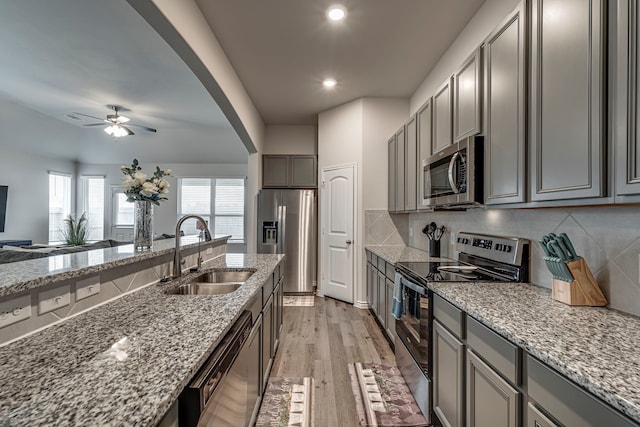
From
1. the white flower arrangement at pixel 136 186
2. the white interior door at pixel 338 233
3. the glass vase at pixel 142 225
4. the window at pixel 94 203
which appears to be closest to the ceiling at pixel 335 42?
the white interior door at pixel 338 233

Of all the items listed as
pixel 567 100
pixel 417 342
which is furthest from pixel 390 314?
pixel 567 100

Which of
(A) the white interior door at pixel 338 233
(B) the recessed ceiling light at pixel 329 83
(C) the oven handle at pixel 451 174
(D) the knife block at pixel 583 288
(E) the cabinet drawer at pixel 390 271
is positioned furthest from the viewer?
(A) the white interior door at pixel 338 233

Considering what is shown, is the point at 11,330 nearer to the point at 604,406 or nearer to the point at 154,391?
the point at 154,391

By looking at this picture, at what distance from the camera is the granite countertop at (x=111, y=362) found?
1.98 feet

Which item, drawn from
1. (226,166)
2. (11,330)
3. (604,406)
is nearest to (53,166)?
(226,166)

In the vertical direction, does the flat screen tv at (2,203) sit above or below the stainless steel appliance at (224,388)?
above

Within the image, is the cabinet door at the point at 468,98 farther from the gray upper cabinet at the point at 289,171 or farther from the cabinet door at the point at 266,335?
the gray upper cabinet at the point at 289,171

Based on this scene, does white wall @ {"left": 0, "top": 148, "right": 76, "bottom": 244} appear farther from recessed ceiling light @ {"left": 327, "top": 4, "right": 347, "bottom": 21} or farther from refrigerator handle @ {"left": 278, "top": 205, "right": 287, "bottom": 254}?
recessed ceiling light @ {"left": 327, "top": 4, "right": 347, "bottom": 21}

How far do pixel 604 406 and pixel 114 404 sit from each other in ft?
3.73

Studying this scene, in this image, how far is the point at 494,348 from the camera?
4.01 ft

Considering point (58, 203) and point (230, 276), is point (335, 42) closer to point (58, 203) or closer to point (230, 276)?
point (230, 276)

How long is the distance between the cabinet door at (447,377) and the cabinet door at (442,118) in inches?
54.7

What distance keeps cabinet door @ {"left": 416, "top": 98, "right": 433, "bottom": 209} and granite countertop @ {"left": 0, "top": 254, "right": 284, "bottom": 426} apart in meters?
2.15

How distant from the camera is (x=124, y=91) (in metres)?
4.20
